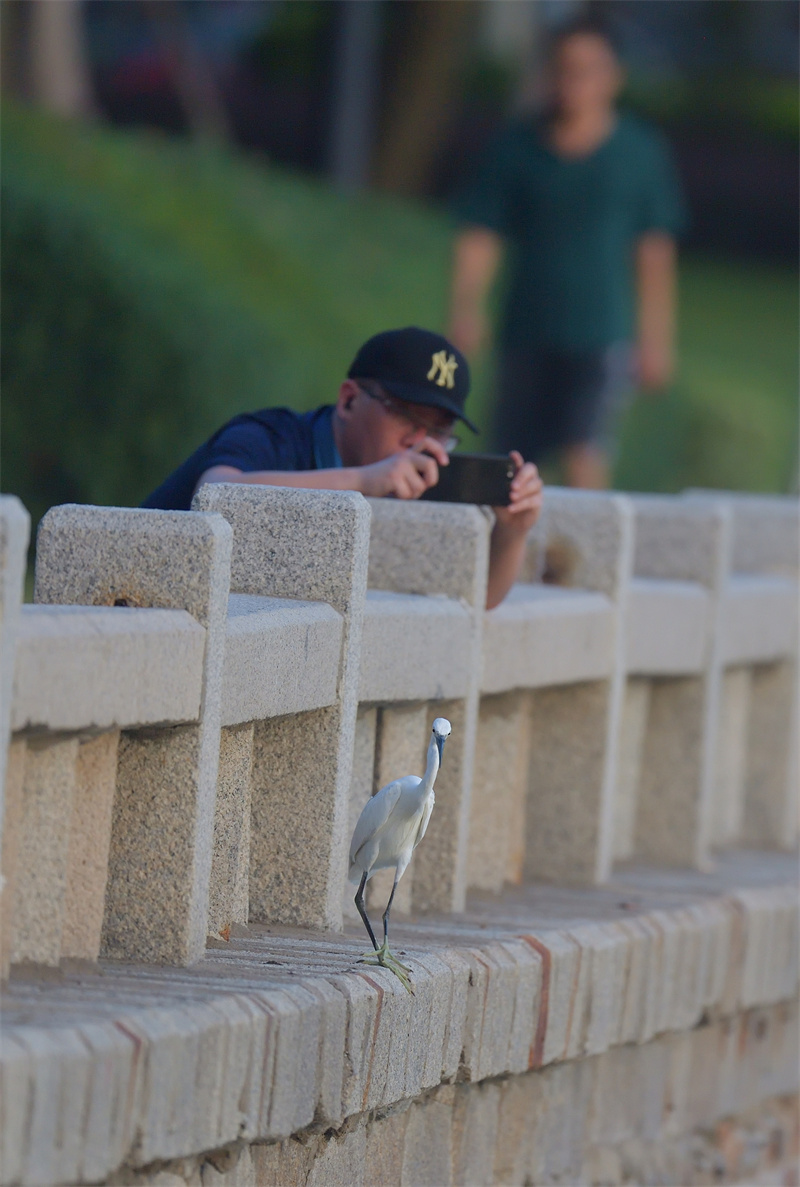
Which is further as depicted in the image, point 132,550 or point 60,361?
point 60,361

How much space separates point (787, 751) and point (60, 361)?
13.0 ft

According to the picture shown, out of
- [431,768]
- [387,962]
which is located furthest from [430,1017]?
[431,768]

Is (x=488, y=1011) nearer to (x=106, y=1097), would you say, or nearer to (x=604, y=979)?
(x=604, y=979)

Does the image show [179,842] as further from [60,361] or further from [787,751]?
[60,361]

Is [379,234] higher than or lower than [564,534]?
higher

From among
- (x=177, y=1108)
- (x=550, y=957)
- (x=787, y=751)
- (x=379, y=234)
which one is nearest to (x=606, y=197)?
(x=787, y=751)

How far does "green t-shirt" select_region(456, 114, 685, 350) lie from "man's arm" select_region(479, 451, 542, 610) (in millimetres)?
3284

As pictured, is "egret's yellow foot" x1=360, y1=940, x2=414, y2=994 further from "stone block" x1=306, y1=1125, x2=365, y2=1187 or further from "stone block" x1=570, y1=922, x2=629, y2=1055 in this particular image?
"stone block" x1=570, y1=922, x2=629, y2=1055

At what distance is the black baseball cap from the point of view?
17.0ft

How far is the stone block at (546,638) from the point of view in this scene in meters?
5.36

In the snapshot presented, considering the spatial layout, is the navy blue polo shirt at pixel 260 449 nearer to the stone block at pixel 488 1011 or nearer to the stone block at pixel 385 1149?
the stone block at pixel 488 1011

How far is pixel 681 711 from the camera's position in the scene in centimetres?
659

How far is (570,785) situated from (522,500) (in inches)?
42.6

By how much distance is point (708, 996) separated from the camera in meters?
5.92
